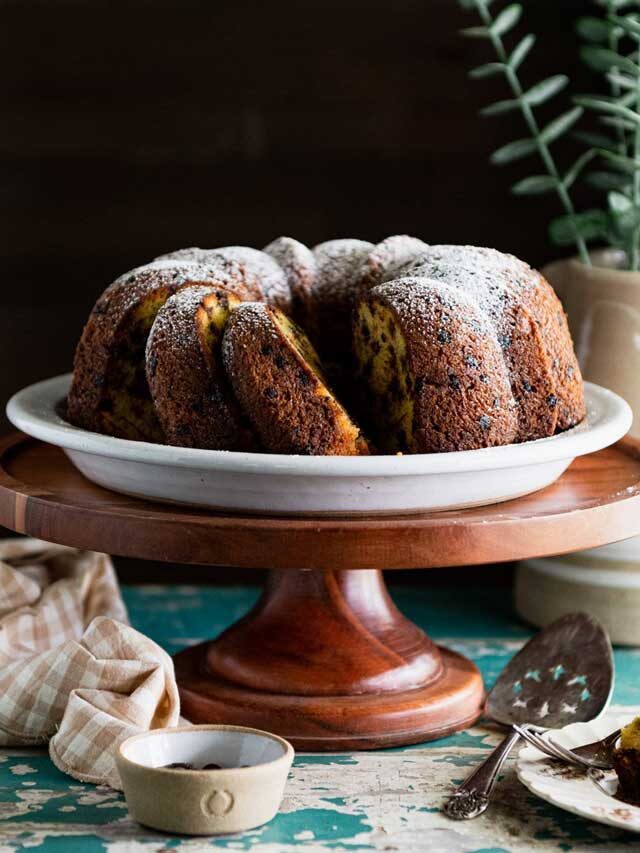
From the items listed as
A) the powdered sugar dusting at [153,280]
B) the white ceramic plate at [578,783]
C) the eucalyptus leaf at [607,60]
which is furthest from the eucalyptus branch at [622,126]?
the white ceramic plate at [578,783]

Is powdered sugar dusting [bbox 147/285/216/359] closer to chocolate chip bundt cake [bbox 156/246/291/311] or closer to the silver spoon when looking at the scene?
chocolate chip bundt cake [bbox 156/246/291/311]

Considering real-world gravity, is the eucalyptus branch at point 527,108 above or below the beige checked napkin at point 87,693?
above

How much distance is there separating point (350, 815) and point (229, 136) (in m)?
0.85

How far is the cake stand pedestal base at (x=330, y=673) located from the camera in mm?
1003

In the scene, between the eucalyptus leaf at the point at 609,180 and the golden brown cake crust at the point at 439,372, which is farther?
the eucalyptus leaf at the point at 609,180

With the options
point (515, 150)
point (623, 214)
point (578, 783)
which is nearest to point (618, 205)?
point (623, 214)

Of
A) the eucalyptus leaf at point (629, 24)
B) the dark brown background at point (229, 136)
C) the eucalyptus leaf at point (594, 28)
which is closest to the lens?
the eucalyptus leaf at point (629, 24)

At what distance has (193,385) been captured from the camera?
977mm

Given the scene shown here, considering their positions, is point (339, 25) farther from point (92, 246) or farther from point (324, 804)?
point (324, 804)

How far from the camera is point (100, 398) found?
107 centimetres

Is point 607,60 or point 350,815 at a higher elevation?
point 607,60

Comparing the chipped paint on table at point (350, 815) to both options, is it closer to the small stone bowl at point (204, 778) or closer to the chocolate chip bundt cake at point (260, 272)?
the small stone bowl at point (204, 778)

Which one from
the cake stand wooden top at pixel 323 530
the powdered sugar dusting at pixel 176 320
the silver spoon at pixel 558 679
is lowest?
the silver spoon at pixel 558 679

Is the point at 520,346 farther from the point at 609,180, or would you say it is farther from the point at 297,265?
the point at 609,180
